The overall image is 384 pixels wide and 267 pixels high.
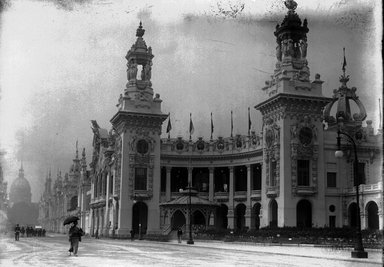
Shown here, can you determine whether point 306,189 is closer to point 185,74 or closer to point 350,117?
point 350,117

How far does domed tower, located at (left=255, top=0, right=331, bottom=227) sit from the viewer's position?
68.2m

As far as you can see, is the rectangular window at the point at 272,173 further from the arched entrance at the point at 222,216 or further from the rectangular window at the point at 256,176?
the arched entrance at the point at 222,216

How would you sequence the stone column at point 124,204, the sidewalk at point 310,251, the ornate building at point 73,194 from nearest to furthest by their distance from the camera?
the sidewalk at point 310,251, the stone column at point 124,204, the ornate building at point 73,194

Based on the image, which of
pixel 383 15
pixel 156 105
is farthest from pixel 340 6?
pixel 156 105

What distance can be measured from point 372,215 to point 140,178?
103ft

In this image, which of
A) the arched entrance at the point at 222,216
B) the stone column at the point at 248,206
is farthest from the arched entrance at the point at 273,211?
the arched entrance at the point at 222,216

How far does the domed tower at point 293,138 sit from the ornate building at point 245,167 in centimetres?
11

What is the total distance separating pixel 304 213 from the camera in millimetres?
69250

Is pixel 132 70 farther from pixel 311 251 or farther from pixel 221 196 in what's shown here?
pixel 311 251

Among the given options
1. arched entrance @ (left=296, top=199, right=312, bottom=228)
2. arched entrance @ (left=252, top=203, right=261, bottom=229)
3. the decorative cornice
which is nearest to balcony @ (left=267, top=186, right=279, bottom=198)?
arched entrance @ (left=296, top=199, right=312, bottom=228)

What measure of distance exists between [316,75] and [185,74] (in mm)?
30977

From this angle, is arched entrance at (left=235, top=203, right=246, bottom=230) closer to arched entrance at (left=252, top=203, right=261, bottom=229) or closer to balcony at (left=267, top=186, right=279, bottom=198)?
arched entrance at (left=252, top=203, right=261, bottom=229)

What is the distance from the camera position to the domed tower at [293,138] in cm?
6819

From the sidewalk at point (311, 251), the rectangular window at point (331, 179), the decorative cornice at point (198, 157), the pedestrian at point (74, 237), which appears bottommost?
the sidewalk at point (311, 251)
